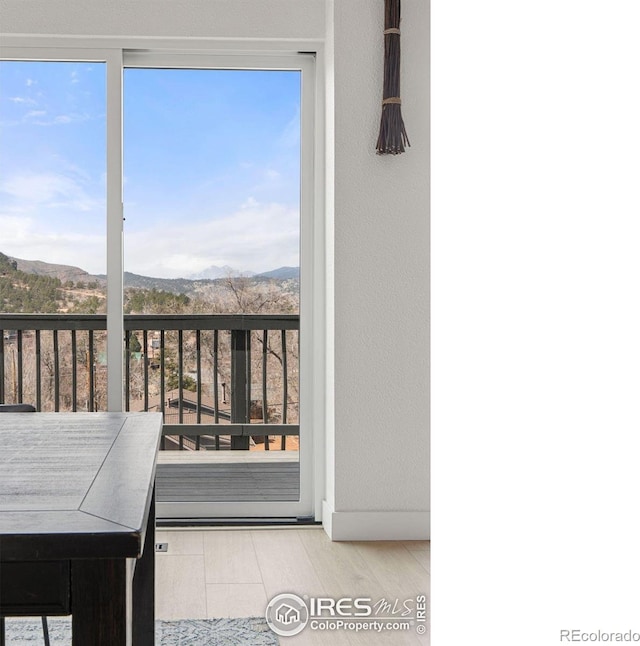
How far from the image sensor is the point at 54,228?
3629 millimetres

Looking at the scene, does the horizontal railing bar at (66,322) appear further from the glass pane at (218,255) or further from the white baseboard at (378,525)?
the white baseboard at (378,525)

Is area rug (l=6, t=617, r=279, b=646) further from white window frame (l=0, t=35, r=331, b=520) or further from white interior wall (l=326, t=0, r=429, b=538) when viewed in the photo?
white window frame (l=0, t=35, r=331, b=520)

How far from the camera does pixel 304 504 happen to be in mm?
3691

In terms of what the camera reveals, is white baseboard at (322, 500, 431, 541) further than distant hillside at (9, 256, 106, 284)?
No

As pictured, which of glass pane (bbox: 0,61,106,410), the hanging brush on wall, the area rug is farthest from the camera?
glass pane (bbox: 0,61,106,410)

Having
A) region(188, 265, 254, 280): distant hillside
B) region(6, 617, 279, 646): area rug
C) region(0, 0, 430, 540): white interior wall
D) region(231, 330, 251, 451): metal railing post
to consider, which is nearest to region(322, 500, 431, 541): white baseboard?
region(0, 0, 430, 540): white interior wall

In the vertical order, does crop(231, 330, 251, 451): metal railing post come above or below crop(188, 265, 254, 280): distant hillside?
below

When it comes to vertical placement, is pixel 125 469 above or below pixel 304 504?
Answer: above

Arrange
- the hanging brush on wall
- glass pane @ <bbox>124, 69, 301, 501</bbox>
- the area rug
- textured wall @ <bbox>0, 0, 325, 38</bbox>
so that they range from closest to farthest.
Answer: the area rug, the hanging brush on wall, textured wall @ <bbox>0, 0, 325, 38</bbox>, glass pane @ <bbox>124, 69, 301, 501</bbox>

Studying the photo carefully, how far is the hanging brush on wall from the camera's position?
10.7 ft

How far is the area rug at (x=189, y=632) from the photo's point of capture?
7.30ft
